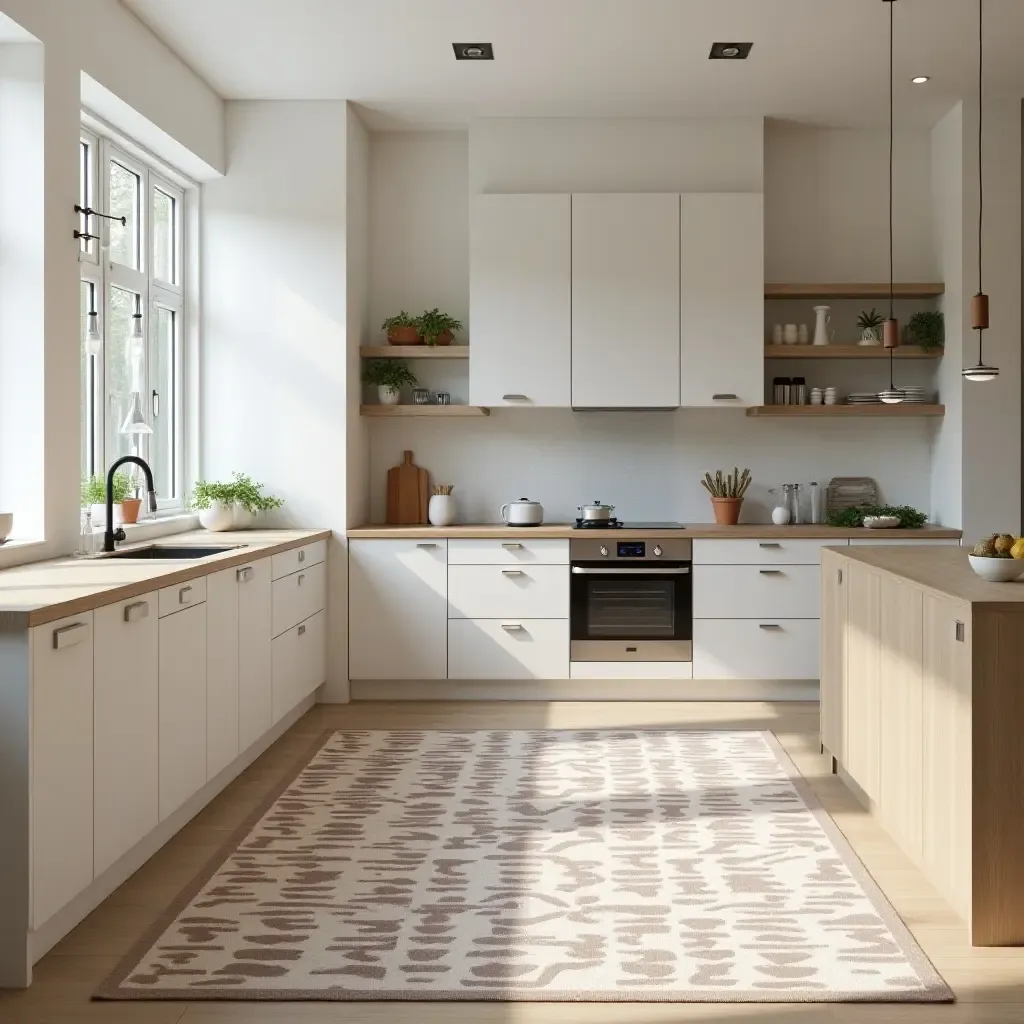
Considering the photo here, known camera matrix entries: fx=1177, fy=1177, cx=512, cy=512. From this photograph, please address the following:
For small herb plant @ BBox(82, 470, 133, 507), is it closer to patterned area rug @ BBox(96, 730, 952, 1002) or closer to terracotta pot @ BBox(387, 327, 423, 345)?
patterned area rug @ BBox(96, 730, 952, 1002)

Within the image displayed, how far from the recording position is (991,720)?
2.81 metres

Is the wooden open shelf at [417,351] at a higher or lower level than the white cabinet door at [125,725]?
higher

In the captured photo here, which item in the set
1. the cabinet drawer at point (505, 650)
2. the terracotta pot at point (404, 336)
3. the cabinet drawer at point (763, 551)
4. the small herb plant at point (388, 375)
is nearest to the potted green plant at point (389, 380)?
the small herb plant at point (388, 375)

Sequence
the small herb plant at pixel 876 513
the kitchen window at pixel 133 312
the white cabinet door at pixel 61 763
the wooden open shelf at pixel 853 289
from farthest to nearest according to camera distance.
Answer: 1. the wooden open shelf at pixel 853 289
2. the small herb plant at pixel 876 513
3. the kitchen window at pixel 133 312
4. the white cabinet door at pixel 61 763

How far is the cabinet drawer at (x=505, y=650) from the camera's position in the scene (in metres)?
5.82

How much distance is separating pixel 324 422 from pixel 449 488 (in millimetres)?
755

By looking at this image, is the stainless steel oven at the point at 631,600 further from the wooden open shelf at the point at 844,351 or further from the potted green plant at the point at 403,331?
the potted green plant at the point at 403,331

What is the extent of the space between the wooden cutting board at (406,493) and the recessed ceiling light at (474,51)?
2140 mm

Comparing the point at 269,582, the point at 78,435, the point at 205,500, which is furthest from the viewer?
the point at 205,500

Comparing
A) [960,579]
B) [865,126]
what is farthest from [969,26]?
[960,579]

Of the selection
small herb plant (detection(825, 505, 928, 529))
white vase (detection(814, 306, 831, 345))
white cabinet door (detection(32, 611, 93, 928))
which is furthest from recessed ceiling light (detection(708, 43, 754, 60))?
white cabinet door (detection(32, 611, 93, 928))

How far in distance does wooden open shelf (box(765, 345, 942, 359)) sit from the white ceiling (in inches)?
46.6

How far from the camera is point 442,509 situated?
6074 mm

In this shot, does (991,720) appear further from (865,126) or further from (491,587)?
(865,126)
